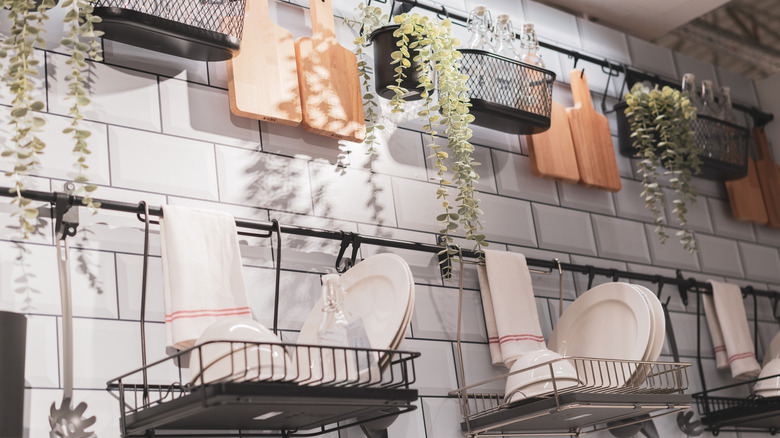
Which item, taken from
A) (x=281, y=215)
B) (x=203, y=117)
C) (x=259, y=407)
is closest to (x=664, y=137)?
(x=281, y=215)

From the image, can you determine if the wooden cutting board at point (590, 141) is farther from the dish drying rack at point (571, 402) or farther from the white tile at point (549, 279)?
the dish drying rack at point (571, 402)

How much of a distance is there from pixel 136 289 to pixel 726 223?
176 cm

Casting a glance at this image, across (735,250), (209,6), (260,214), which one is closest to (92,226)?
(260,214)

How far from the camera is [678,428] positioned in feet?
7.07

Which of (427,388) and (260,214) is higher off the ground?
(260,214)

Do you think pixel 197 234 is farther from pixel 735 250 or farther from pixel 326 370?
pixel 735 250

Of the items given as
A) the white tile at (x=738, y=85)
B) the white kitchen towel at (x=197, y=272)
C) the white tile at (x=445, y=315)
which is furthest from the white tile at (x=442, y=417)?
the white tile at (x=738, y=85)

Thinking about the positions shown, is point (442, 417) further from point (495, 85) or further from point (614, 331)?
point (495, 85)

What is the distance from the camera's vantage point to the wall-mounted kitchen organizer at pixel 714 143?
2.39 m

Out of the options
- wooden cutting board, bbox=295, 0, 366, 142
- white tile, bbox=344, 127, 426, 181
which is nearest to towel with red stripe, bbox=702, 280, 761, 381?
white tile, bbox=344, 127, 426, 181

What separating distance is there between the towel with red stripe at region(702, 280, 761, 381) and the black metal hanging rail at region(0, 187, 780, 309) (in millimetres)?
39

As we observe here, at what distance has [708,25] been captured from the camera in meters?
2.85

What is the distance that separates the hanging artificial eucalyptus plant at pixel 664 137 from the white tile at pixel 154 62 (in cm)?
113

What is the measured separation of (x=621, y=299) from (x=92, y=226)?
1.01 meters
